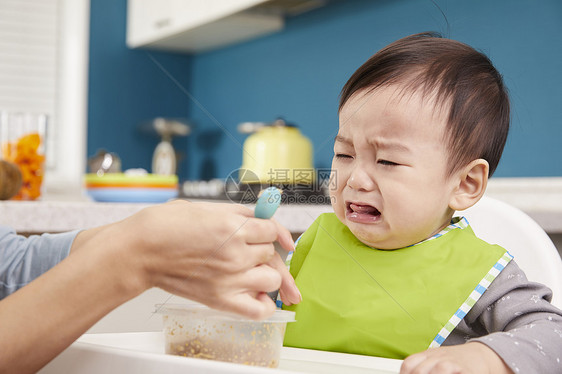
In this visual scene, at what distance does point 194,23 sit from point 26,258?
2.21 m

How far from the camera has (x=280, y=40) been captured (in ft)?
10.2

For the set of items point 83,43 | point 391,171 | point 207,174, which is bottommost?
point 207,174

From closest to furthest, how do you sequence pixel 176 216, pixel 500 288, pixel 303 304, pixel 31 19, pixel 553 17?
pixel 176 216, pixel 500 288, pixel 303 304, pixel 553 17, pixel 31 19

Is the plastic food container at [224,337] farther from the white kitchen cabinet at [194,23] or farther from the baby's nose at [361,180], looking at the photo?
the white kitchen cabinet at [194,23]

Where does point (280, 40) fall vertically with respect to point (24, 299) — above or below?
above

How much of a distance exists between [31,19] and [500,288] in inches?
123

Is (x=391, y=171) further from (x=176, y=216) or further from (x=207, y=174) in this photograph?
(x=207, y=174)

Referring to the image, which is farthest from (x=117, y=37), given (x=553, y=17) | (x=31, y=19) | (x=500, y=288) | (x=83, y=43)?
(x=500, y=288)

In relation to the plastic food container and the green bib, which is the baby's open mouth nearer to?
the green bib

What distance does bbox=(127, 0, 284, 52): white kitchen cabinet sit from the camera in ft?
9.36

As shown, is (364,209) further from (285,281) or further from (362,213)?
(285,281)

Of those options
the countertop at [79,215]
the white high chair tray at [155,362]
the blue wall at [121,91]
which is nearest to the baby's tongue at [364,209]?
the white high chair tray at [155,362]

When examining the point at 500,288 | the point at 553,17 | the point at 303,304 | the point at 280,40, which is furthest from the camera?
the point at 280,40

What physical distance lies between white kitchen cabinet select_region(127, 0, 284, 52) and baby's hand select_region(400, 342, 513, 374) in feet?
6.99
